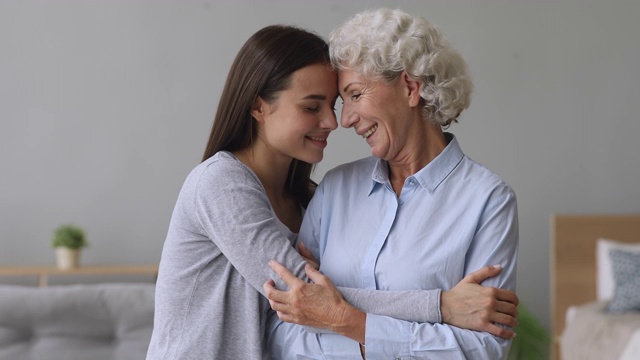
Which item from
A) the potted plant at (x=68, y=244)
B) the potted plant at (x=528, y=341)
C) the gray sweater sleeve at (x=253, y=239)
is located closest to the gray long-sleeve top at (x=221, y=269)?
the gray sweater sleeve at (x=253, y=239)

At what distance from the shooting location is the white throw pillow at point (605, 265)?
592cm

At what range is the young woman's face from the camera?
A: 7.36 feet

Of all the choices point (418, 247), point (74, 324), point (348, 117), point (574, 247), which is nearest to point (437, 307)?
point (418, 247)

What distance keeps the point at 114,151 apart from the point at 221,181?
3.30 metres

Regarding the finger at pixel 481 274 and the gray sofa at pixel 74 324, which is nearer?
the finger at pixel 481 274

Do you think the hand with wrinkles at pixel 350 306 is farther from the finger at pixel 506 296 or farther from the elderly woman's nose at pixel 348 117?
the elderly woman's nose at pixel 348 117

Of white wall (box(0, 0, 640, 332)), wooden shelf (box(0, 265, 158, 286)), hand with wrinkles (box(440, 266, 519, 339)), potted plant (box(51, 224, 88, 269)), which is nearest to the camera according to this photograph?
hand with wrinkles (box(440, 266, 519, 339))

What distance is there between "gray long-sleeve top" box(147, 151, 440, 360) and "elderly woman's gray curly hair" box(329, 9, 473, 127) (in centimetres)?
35

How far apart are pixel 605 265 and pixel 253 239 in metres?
4.39

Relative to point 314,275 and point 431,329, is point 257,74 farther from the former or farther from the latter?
point 431,329

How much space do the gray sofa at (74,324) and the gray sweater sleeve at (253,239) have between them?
62.8 inches

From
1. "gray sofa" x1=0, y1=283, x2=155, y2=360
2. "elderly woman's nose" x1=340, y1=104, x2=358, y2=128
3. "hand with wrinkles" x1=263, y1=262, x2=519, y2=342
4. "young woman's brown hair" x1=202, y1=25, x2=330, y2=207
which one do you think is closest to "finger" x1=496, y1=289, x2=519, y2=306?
"hand with wrinkles" x1=263, y1=262, x2=519, y2=342

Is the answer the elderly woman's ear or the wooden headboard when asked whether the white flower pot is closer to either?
the wooden headboard

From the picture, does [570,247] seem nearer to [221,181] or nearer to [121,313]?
[121,313]
